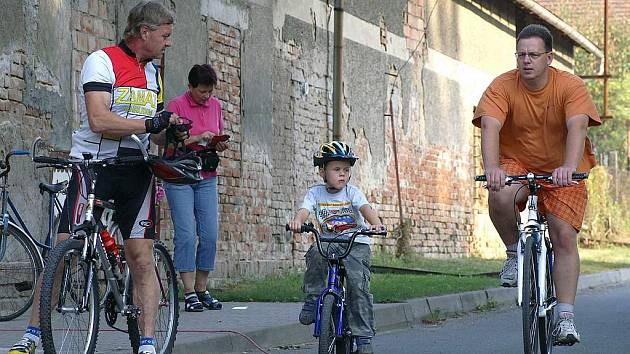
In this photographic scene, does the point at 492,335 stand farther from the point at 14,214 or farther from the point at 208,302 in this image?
the point at 14,214

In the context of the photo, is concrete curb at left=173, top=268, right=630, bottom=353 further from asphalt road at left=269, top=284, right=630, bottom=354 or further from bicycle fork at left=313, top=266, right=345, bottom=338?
bicycle fork at left=313, top=266, right=345, bottom=338

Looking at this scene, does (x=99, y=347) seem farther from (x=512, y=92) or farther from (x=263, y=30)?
(x=263, y=30)

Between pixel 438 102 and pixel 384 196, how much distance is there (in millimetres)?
3101

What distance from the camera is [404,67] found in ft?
71.0

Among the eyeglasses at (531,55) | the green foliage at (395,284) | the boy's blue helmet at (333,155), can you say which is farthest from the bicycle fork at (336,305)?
the green foliage at (395,284)

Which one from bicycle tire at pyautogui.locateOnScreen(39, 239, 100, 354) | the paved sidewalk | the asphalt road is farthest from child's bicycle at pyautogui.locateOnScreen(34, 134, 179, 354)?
the asphalt road

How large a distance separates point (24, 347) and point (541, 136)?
10.1ft

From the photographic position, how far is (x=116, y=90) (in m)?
7.12

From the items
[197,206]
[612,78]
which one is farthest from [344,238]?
[612,78]

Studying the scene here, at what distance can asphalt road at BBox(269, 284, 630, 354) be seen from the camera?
31.6 ft

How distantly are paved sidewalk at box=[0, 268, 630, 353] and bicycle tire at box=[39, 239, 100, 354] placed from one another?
94 cm

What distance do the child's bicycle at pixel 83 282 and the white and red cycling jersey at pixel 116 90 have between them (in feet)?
0.41

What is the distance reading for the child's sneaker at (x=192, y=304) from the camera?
1077cm

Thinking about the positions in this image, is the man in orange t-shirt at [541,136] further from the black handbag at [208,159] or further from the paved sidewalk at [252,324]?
the black handbag at [208,159]
